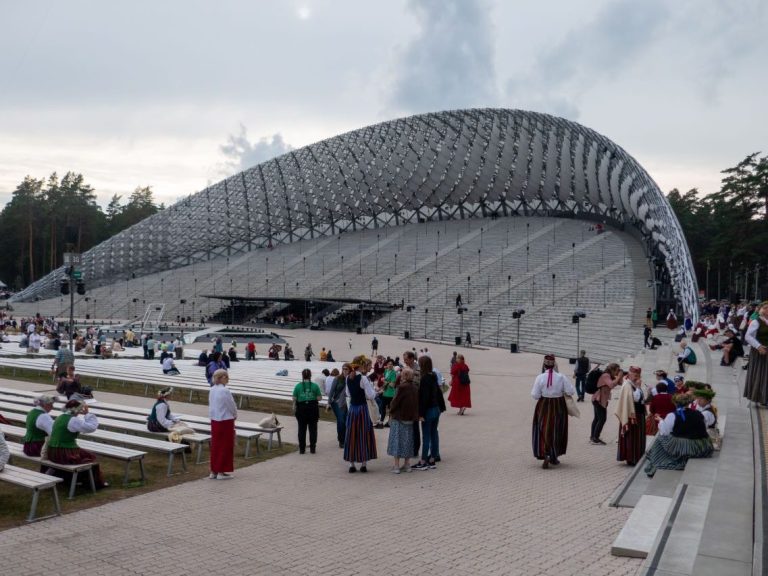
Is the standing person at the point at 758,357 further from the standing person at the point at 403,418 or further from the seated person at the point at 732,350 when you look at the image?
the seated person at the point at 732,350

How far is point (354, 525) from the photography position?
22.4ft

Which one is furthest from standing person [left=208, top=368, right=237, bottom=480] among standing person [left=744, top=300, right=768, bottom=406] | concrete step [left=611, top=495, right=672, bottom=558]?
standing person [left=744, top=300, right=768, bottom=406]

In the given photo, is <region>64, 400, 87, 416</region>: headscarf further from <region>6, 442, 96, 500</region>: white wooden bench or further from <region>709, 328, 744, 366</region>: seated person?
<region>709, 328, 744, 366</region>: seated person

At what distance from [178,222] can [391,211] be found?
923 inches

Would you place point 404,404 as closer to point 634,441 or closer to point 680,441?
point 634,441

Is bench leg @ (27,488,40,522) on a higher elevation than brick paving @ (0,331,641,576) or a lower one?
higher

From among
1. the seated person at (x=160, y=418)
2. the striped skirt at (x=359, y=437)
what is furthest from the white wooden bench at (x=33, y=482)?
the striped skirt at (x=359, y=437)

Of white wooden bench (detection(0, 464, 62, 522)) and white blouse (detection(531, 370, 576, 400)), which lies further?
white blouse (detection(531, 370, 576, 400))

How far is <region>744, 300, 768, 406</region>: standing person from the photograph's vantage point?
9.83 m

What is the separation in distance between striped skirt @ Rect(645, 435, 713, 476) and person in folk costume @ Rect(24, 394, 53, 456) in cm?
742

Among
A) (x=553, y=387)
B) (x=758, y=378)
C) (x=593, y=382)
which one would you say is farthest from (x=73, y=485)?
(x=758, y=378)

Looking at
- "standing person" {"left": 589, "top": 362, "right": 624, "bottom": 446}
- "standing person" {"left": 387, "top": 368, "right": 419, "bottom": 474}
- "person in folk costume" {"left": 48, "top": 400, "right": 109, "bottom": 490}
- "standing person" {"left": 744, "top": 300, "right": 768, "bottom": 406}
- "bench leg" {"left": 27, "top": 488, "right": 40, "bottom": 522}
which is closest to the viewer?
"bench leg" {"left": 27, "top": 488, "right": 40, "bottom": 522}

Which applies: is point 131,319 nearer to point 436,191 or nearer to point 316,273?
point 316,273

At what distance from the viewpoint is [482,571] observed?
5.50m
